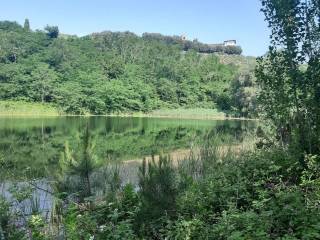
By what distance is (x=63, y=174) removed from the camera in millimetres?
10648

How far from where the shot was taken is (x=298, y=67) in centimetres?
970

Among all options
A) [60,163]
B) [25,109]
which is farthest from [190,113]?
[60,163]

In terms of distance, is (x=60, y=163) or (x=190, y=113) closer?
(x=60, y=163)

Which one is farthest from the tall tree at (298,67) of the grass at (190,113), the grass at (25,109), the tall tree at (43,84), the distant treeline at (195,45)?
the distant treeline at (195,45)

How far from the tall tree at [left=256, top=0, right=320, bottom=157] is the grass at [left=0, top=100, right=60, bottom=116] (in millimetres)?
70756

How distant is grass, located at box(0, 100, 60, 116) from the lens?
77512mm

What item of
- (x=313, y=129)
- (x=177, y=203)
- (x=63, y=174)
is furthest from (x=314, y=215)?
(x=63, y=174)

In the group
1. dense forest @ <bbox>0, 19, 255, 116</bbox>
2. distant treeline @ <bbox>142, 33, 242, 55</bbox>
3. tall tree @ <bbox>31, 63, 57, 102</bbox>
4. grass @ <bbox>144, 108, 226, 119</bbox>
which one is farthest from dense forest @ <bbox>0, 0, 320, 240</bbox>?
distant treeline @ <bbox>142, 33, 242, 55</bbox>

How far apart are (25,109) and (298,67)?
247 ft

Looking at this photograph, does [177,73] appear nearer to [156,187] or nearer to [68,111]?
[68,111]

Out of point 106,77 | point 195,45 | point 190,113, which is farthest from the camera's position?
point 195,45

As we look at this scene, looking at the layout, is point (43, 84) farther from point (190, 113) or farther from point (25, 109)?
point (190, 113)

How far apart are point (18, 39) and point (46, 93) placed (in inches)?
1195

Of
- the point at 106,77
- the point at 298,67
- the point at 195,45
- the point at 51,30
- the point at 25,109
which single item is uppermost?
the point at 195,45
